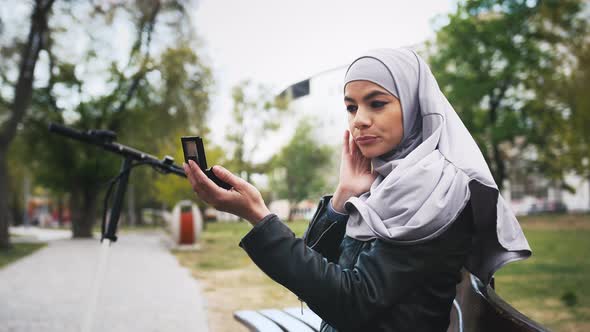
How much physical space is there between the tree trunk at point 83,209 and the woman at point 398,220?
2316cm

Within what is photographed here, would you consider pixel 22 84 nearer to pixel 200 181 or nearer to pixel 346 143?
pixel 346 143

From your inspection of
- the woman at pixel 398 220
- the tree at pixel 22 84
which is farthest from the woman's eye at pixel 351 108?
A: the tree at pixel 22 84

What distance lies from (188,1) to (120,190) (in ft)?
61.0

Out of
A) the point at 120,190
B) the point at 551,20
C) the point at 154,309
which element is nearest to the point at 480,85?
the point at 551,20

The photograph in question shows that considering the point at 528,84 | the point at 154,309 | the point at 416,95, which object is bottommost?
the point at 154,309

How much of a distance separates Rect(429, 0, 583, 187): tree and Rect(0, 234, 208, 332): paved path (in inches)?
669

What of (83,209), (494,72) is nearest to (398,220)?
(83,209)

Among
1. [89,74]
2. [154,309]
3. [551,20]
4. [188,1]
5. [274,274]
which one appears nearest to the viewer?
[274,274]

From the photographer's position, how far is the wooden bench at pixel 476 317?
1.44 metres

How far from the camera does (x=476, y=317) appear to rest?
1734 mm

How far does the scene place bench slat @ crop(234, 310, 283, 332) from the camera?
2529mm

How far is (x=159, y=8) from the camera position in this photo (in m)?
20.1

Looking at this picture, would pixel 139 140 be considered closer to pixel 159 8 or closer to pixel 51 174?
pixel 51 174

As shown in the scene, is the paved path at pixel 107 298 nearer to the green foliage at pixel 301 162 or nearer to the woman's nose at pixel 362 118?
the woman's nose at pixel 362 118
